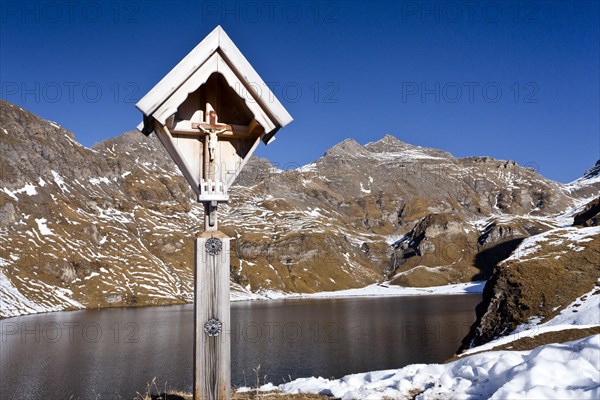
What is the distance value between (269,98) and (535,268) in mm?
27835

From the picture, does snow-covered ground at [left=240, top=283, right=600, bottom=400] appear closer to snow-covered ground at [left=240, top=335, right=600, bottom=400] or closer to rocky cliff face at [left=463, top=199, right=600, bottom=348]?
snow-covered ground at [left=240, top=335, right=600, bottom=400]

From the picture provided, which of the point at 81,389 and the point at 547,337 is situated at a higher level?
the point at 547,337

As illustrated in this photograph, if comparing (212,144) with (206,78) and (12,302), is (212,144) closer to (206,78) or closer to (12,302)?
(206,78)

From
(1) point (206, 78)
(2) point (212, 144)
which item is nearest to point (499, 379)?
(2) point (212, 144)

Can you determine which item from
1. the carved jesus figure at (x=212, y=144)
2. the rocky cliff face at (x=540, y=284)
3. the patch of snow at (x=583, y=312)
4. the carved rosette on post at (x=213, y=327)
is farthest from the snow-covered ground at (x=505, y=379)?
the rocky cliff face at (x=540, y=284)

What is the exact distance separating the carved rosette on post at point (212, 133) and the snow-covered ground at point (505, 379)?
342 cm

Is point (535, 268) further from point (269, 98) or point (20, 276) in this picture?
point (20, 276)

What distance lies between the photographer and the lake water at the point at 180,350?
47.2 meters

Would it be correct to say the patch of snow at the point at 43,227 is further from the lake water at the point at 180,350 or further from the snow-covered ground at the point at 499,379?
the snow-covered ground at the point at 499,379

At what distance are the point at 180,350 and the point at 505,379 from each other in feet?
209

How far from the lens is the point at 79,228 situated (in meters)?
191

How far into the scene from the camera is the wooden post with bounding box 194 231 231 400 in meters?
6.55

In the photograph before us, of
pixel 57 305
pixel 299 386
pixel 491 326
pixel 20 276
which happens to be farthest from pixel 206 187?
pixel 20 276

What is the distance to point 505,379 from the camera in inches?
284
